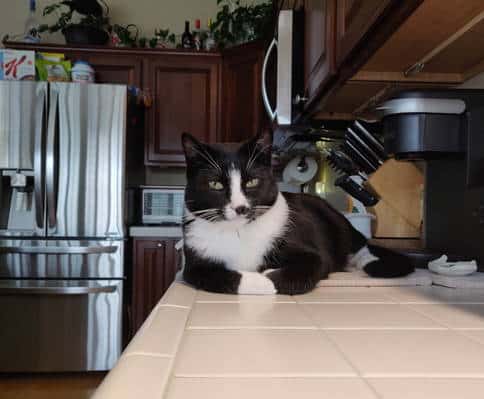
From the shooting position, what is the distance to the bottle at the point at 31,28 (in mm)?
2685

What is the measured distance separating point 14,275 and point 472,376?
225 centimetres

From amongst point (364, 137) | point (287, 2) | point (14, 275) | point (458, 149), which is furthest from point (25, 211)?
point (458, 149)

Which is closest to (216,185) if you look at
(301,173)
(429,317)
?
(429,317)

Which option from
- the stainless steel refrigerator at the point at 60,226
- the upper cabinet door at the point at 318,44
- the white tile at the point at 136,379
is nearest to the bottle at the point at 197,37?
the stainless steel refrigerator at the point at 60,226

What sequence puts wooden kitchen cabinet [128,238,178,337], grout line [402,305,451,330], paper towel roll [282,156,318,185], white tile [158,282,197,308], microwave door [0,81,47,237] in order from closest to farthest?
1. grout line [402,305,451,330]
2. white tile [158,282,197,308]
3. paper towel roll [282,156,318,185]
4. microwave door [0,81,47,237]
5. wooden kitchen cabinet [128,238,178,337]

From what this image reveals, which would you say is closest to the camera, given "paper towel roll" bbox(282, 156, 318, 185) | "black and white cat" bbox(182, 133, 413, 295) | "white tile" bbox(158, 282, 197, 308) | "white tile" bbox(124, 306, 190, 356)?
"white tile" bbox(124, 306, 190, 356)

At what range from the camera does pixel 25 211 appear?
2.17 meters

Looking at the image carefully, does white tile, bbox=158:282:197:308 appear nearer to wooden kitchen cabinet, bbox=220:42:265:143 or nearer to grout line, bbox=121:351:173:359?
grout line, bbox=121:351:173:359

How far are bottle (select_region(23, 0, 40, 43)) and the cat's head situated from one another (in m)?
2.33

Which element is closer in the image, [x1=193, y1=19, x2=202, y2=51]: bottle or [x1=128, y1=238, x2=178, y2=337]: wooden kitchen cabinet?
[x1=128, y1=238, x2=178, y2=337]: wooden kitchen cabinet

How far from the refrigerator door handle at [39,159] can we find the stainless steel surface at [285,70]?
134cm

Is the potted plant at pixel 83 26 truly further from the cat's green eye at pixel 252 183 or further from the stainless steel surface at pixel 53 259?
the cat's green eye at pixel 252 183

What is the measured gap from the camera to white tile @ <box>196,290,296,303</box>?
0.68 m

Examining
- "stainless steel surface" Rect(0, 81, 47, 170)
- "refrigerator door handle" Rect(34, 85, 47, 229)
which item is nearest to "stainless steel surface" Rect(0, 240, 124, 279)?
"refrigerator door handle" Rect(34, 85, 47, 229)
